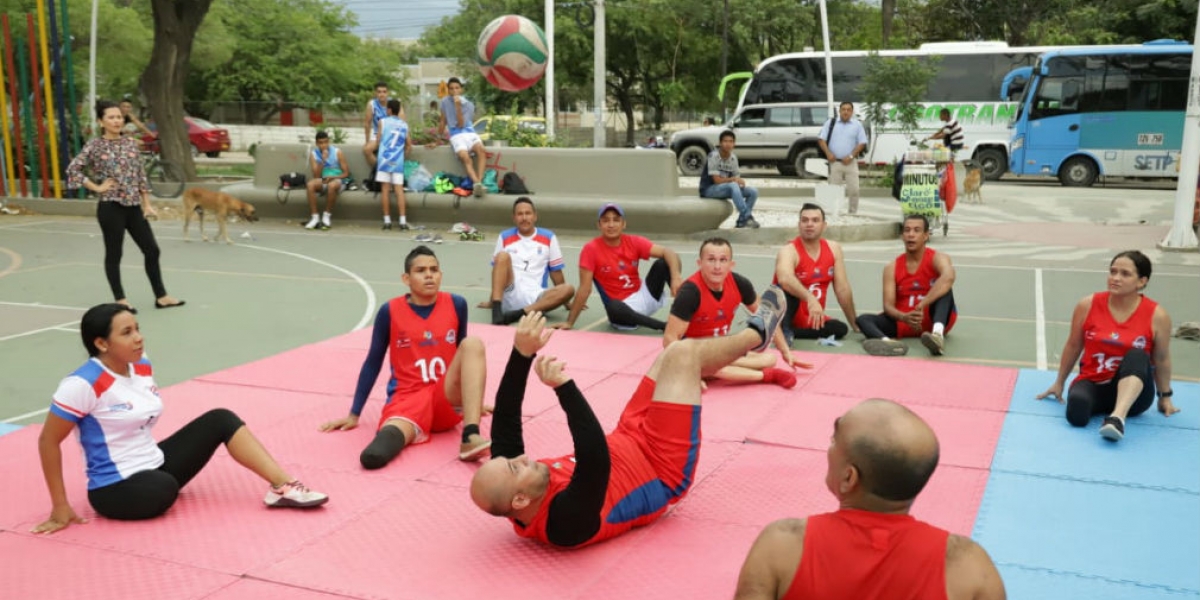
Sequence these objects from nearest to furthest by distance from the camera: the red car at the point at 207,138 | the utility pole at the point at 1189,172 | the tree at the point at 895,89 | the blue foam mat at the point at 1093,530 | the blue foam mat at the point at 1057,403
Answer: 1. the blue foam mat at the point at 1093,530
2. the blue foam mat at the point at 1057,403
3. the utility pole at the point at 1189,172
4. the tree at the point at 895,89
5. the red car at the point at 207,138

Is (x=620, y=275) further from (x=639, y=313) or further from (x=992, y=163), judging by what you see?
(x=992, y=163)

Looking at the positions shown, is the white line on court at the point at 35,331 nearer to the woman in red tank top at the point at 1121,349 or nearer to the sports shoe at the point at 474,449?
the sports shoe at the point at 474,449

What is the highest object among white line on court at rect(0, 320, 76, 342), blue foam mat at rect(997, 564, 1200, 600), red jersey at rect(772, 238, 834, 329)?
red jersey at rect(772, 238, 834, 329)

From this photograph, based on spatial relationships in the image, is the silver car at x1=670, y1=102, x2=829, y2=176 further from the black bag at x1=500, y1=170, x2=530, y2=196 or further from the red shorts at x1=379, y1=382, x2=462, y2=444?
the red shorts at x1=379, y1=382, x2=462, y2=444

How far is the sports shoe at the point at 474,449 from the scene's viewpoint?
5523 mm

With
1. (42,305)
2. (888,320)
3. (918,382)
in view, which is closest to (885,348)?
(888,320)

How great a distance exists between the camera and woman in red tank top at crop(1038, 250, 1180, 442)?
6.05m

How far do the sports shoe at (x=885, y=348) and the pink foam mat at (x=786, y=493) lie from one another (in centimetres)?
282

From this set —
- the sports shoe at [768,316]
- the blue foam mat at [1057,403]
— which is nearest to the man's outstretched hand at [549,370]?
the sports shoe at [768,316]

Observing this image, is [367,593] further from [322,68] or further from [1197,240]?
[322,68]

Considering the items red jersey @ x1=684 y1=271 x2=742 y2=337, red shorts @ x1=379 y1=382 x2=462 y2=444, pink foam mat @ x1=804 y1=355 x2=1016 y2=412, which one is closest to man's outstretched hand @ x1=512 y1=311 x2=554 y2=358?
red shorts @ x1=379 y1=382 x2=462 y2=444

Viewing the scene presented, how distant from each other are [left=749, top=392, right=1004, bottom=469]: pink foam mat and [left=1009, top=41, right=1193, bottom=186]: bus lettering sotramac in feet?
68.3

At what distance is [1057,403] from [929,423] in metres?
0.98

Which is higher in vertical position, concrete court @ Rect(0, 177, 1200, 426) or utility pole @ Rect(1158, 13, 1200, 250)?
utility pole @ Rect(1158, 13, 1200, 250)
